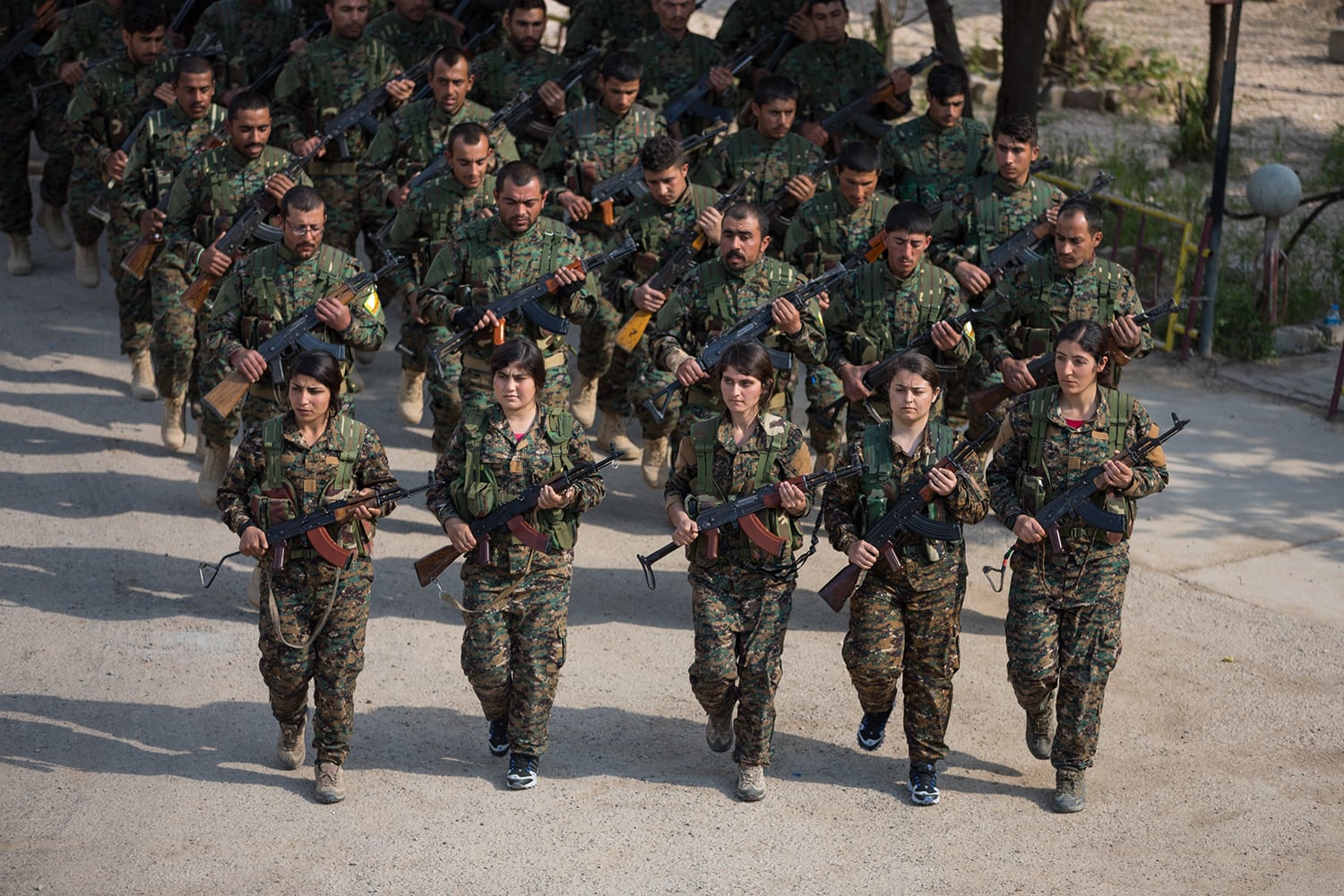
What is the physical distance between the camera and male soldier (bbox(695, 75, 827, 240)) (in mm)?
10078

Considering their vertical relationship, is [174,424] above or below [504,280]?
below

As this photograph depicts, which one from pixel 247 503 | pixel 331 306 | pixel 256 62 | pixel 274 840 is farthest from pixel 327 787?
pixel 256 62

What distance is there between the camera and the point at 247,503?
270 inches

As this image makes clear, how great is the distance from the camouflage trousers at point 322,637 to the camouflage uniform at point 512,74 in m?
5.56

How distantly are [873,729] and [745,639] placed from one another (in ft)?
2.43

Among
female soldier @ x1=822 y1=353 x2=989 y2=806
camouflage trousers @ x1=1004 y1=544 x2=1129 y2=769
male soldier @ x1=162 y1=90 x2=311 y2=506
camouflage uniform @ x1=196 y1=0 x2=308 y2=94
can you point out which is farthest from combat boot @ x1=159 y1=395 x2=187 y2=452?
camouflage trousers @ x1=1004 y1=544 x2=1129 y2=769

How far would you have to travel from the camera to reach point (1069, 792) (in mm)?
6789

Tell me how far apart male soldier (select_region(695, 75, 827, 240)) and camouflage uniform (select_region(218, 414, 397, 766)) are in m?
3.96

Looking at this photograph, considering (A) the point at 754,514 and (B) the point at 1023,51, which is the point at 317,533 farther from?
(B) the point at 1023,51

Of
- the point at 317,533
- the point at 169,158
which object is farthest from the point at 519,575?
the point at 169,158

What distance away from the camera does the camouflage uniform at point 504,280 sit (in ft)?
28.6

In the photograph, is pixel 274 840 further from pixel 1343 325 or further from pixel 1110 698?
pixel 1343 325

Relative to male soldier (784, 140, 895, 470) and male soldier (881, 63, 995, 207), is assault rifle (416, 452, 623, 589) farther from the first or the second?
male soldier (881, 63, 995, 207)

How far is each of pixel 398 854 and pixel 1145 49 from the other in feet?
49.2
